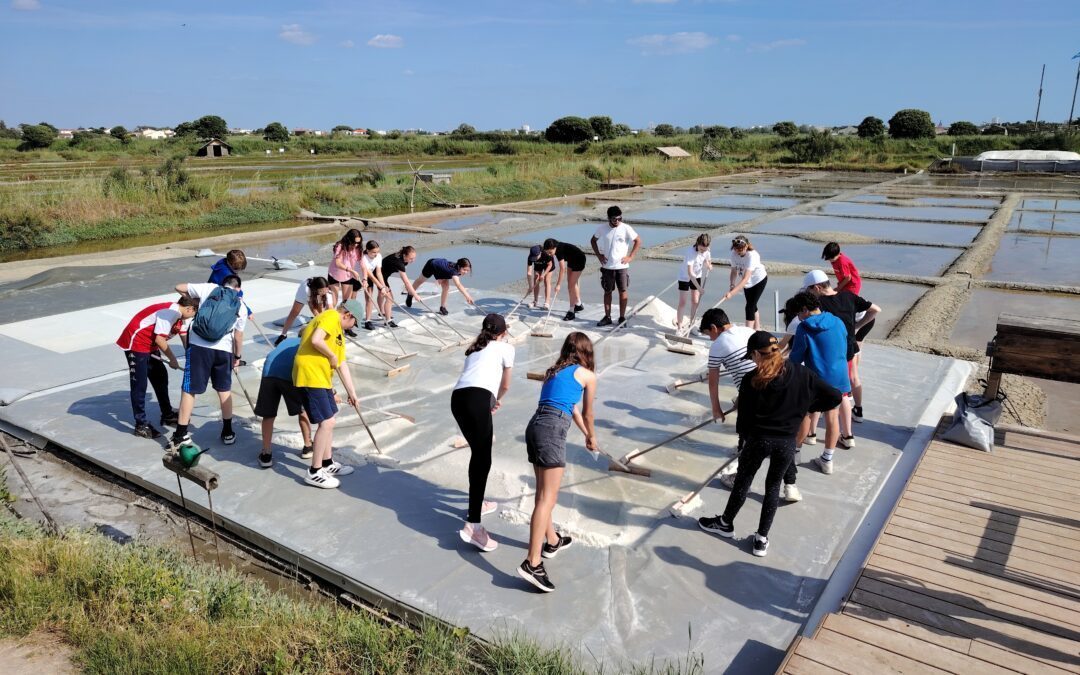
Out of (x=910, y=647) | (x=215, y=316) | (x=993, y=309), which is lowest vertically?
(x=993, y=309)

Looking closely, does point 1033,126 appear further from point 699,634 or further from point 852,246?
point 699,634

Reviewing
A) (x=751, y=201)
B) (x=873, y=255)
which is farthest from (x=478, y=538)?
(x=751, y=201)

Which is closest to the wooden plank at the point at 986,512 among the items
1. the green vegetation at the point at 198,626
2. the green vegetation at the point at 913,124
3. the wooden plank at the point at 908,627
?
the wooden plank at the point at 908,627

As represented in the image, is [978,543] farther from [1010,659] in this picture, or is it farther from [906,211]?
[906,211]

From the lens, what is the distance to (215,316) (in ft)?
18.2

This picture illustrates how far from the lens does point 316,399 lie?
16.6 feet

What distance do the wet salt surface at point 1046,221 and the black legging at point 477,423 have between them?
21.3 meters

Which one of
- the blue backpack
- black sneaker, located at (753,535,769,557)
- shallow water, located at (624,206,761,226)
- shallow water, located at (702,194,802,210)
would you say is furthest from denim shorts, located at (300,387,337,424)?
shallow water, located at (702,194,802,210)

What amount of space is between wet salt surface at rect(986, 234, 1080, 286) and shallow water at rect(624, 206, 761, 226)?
7.17 m

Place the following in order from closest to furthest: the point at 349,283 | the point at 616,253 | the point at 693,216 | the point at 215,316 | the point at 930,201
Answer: the point at 215,316 < the point at 349,283 < the point at 616,253 < the point at 693,216 < the point at 930,201

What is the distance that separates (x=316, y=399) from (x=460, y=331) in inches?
161

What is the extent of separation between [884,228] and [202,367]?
63.7ft

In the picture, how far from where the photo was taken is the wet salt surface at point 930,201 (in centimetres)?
2650

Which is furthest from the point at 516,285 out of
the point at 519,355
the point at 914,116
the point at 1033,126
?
the point at 1033,126
